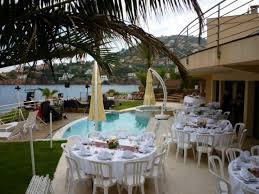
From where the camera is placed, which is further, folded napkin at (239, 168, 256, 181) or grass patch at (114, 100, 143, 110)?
grass patch at (114, 100, 143, 110)

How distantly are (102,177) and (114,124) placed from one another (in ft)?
39.9

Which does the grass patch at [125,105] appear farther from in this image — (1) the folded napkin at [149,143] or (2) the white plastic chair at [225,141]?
(1) the folded napkin at [149,143]

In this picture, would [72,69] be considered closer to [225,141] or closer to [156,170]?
[156,170]

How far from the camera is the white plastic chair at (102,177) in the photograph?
18.8ft

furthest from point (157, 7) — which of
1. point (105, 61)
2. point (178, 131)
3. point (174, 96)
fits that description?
point (174, 96)

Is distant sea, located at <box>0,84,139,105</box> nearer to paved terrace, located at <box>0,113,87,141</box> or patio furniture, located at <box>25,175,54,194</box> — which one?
patio furniture, located at <box>25,175,54,194</box>

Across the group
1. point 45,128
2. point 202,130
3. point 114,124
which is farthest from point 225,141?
point 114,124

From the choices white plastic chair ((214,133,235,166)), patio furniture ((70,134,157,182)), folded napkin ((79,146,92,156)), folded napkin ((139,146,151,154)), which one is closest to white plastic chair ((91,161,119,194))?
patio furniture ((70,134,157,182))

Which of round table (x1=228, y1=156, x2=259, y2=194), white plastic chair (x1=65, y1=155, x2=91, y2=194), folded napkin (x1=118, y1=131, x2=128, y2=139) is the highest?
folded napkin (x1=118, y1=131, x2=128, y2=139)

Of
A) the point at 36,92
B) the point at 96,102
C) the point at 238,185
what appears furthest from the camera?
the point at 36,92

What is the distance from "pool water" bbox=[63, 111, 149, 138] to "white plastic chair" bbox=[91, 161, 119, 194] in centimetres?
818

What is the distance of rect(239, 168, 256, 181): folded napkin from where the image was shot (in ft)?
15.7

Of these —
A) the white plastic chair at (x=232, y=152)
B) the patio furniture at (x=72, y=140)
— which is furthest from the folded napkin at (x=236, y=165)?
the patio furniture at (x=72, y=140)

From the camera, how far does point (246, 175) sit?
16.0ft
